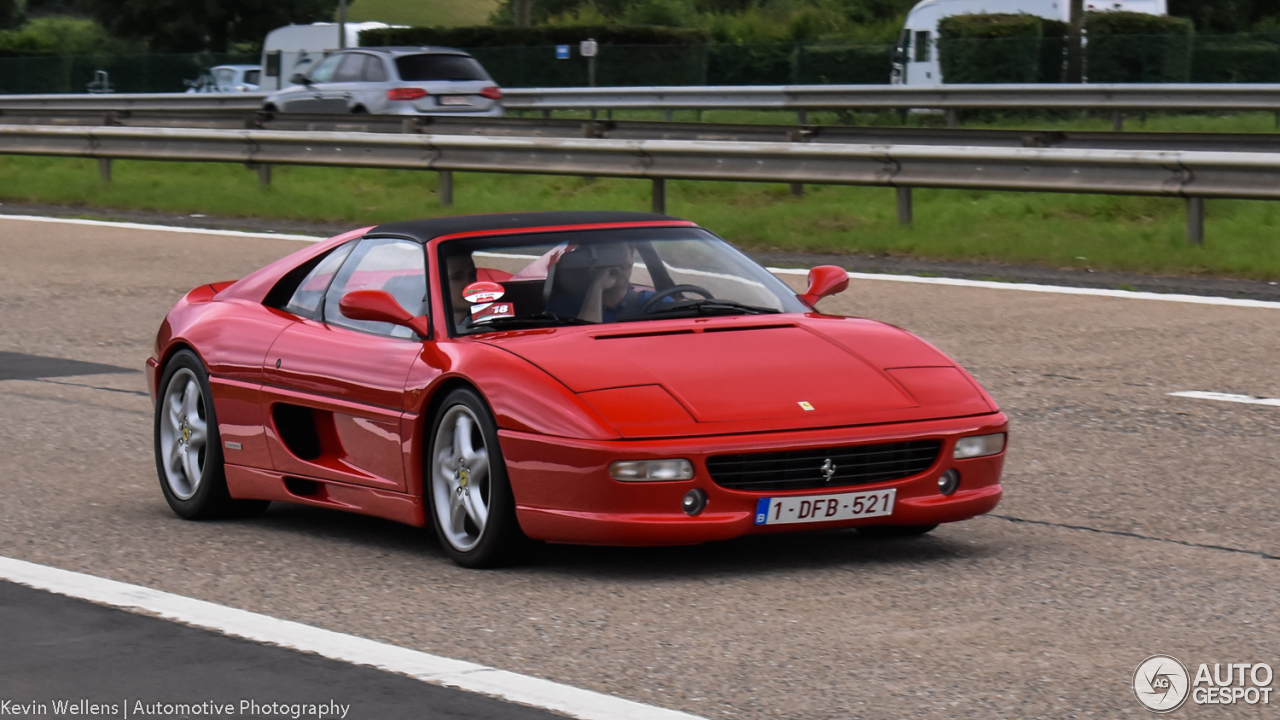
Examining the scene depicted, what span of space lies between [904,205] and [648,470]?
1146cm

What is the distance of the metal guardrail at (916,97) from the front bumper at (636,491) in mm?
20127

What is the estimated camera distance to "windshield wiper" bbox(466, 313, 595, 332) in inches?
259

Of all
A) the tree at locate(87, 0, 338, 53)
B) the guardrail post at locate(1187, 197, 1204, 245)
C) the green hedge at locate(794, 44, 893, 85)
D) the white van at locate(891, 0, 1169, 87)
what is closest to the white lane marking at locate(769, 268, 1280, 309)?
the guardrail post at locate(1187, 197, 1204, 245)

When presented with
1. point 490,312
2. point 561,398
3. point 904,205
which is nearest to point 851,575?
point 561,398

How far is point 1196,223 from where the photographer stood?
14812 mm

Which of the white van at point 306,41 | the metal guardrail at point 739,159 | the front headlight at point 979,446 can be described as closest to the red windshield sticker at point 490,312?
the front headlight at point 979,446

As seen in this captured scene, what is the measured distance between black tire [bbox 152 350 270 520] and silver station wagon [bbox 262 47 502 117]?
18.9m

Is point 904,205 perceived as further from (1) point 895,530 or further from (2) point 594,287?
(1) point 895,530

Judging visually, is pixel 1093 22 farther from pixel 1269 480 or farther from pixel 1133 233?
pixel 1269 480

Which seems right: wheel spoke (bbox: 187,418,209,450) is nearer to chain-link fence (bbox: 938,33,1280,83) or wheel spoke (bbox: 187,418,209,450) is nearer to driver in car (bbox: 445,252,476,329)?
driver in car (bbox: 445,252,476,329)

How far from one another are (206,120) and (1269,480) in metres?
18.8

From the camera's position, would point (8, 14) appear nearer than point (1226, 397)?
No

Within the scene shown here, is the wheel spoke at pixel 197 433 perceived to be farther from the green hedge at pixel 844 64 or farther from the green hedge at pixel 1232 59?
the green hedge at pixel 844 64

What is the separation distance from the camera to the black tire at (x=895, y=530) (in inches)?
256
